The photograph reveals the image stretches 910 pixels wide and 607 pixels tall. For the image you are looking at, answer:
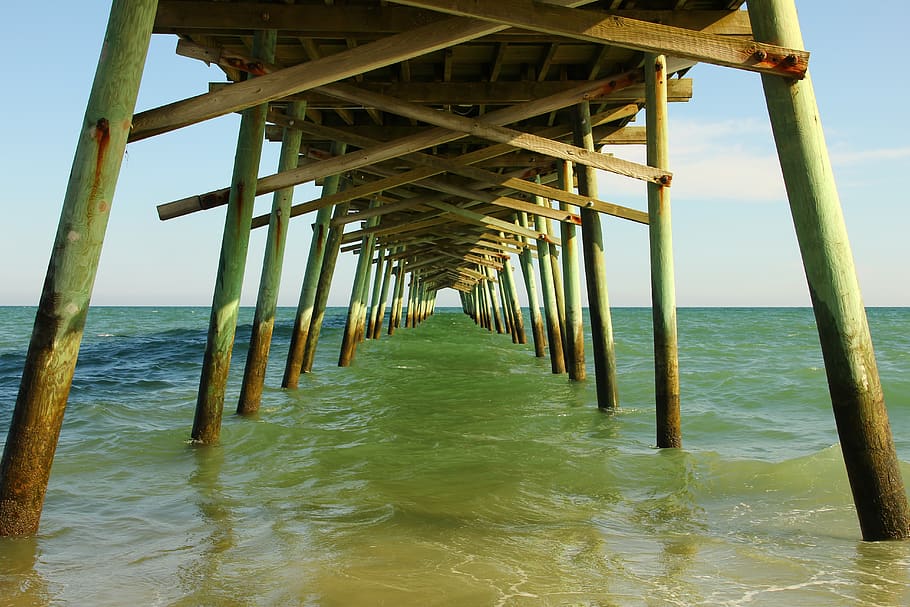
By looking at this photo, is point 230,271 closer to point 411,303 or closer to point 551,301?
point 551,301

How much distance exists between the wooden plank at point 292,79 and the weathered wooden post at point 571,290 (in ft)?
16.0

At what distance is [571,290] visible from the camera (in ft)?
29.9

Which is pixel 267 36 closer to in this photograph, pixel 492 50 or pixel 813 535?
pixel 492 50

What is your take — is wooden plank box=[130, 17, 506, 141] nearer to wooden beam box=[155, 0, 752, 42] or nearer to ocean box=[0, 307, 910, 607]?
wooden beam box=[155, 0, 752, 42]

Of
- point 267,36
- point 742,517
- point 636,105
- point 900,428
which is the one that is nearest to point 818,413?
point 900,428

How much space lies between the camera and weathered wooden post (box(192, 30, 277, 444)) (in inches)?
208

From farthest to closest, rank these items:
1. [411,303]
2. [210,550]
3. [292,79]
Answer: [411,303] < [292,79] < [210,550]

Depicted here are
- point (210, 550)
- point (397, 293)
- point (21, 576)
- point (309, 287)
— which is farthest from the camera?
point (397, 293)

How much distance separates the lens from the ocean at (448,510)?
8.54 ft

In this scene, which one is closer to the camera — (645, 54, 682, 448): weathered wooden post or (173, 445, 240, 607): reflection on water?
(173, 445, 240, 607): reflection on water

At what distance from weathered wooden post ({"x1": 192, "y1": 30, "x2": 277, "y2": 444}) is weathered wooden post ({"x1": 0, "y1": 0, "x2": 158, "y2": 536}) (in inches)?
84.7

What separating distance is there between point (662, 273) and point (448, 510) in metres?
2.67

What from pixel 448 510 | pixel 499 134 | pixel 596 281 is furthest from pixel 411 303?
pixel 448 510

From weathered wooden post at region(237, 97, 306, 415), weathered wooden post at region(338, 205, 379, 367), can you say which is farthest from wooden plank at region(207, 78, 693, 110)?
weathered wooden post at region(338, 205, 379, 367)
